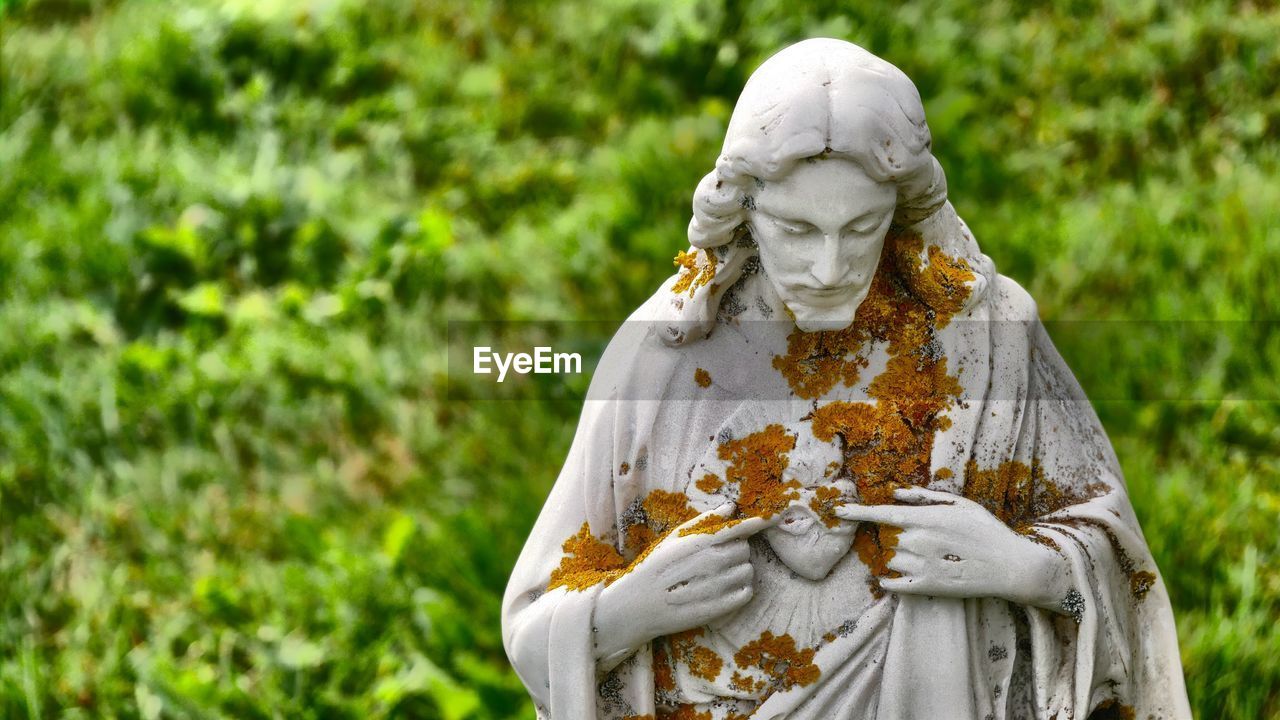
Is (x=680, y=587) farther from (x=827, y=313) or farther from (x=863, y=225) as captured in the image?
(x=863, y=225)


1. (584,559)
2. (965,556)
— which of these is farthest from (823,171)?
(584,559)

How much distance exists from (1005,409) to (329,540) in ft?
8.32

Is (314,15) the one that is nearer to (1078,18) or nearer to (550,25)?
(550,25)

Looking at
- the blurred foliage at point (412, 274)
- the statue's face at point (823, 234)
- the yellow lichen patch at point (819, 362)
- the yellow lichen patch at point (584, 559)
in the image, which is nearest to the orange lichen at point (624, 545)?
the yellow lichen patch at point (584, 559)

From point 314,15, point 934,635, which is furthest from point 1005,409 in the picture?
point 314,15

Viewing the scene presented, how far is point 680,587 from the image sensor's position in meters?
2.18

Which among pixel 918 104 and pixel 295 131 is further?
pixel 295 131

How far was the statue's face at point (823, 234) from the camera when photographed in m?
1.99

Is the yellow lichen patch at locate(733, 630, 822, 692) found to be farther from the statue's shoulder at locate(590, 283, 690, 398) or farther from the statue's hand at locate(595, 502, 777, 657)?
the statue's shoulder at locate(590, 283, 690, 398)

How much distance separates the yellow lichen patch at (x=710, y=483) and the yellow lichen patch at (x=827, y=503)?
0.45 feet

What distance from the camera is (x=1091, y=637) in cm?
219

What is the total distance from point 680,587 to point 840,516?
0.81 ft

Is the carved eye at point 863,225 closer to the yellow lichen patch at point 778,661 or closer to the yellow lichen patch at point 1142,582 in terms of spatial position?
the yellow lichen patch at point 778,661

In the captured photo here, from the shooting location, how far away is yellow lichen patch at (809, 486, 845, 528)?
2193 mm
